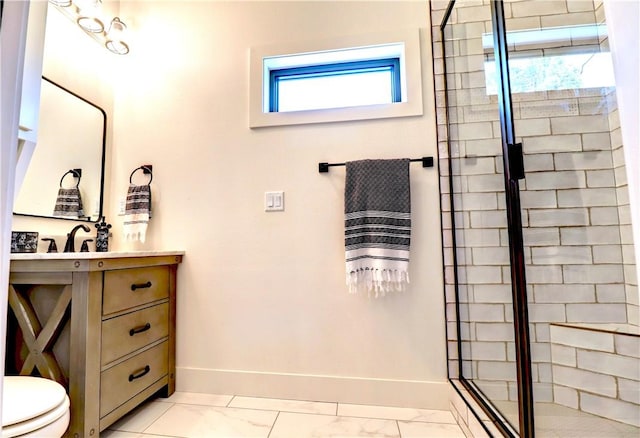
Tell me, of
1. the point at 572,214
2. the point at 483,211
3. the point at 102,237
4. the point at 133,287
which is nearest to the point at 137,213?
the point at 102,237

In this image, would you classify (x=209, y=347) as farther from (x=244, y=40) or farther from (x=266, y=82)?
(x=244, y=40)

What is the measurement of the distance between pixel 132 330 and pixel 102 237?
0.67 m

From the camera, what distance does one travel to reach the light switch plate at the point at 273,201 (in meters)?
1.76

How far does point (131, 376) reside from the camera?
1.41 m

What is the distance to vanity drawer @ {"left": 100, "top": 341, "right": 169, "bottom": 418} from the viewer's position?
1268mm

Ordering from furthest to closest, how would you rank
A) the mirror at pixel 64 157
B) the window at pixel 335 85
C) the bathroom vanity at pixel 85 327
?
the window at pixel 335 85 → the mirror at pixel 64 157 → the bathroom vanity at pixel 85 327

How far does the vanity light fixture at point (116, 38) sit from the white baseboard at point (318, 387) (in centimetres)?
197

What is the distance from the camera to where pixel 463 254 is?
1607mm

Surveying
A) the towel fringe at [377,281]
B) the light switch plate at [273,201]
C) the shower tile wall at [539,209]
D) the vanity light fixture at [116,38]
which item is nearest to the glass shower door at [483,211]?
the shower tile wall at [539,209]

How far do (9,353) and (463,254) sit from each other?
2.05 m

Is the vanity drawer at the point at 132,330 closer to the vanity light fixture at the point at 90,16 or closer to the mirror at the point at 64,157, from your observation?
the mirror at the point at 64,157

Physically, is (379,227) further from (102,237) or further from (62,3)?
(62,3)

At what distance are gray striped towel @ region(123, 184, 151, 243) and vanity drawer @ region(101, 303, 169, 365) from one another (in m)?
0.47

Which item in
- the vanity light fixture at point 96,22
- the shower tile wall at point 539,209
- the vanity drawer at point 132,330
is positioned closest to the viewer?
the vanity drawer at point 132,330
